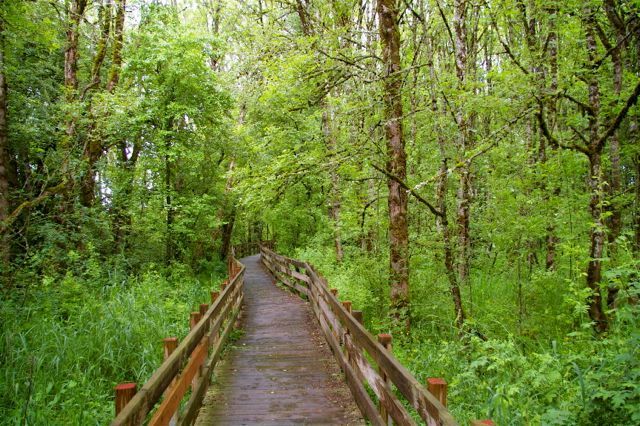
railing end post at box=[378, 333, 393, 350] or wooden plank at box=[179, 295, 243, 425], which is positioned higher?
railing end post at box=[378, 333, 393, 350]

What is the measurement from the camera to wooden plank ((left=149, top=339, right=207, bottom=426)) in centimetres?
315

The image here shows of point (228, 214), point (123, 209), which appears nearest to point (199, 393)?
point (123, 209)

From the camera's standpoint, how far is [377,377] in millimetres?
4039

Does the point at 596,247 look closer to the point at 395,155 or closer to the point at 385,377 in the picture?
the point at 395,155

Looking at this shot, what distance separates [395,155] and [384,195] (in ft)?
11.5

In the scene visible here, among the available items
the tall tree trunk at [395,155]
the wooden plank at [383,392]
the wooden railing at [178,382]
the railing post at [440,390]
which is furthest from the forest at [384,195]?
the railing post at [440,390]

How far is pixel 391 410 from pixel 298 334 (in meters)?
Result: 4.99

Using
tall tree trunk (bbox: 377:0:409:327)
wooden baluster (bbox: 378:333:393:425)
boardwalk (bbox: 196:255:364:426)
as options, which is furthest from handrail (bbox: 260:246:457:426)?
tall tree trunk (bbox: 377:0:409:327)

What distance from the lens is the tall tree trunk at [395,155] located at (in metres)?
6.73

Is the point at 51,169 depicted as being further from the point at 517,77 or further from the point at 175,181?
the point at 517,77

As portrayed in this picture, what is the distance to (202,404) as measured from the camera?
16.2 ft

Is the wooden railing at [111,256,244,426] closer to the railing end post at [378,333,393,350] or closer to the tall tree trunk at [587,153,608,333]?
the railing end post at [378,333,393,350]

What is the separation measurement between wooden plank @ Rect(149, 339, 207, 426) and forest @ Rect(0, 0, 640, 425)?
1151 mm

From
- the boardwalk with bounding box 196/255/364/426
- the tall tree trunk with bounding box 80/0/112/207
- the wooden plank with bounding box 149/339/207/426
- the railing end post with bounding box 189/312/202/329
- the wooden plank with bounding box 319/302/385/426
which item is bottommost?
the boardwalk with bounding box 196/255/364/426
